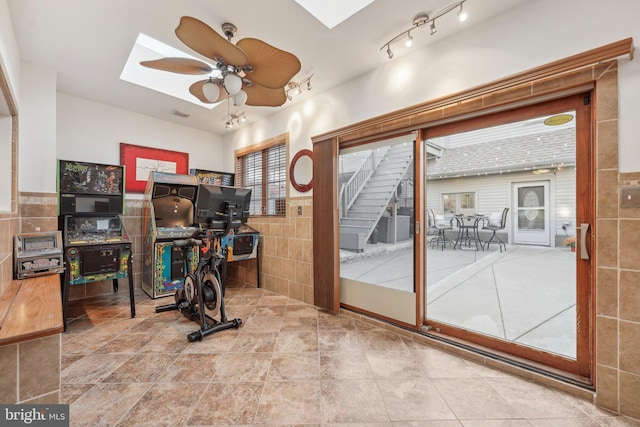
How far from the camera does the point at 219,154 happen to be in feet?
17.8

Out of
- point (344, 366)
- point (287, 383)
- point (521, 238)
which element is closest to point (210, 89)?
point (287, 383)

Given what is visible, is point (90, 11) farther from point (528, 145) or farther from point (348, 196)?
point (528, 145)

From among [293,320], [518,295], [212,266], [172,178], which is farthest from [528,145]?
[172,178]

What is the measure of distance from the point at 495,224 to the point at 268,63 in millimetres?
2677

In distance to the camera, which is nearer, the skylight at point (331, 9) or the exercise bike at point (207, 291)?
the skylight at point (331, 9)

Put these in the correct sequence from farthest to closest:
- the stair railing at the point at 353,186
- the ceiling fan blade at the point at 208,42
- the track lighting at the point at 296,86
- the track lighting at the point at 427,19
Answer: the stair railing at the point at 353,186
the track lighting at the point at 296,86
the track lighting at the point at 427,19
the ceiling fan blade at the point at 208,42

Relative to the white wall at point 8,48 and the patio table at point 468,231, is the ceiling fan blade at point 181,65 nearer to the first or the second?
the white wall at point 8,48

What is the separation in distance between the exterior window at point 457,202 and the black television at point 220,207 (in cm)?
223

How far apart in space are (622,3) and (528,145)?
1.01 meters

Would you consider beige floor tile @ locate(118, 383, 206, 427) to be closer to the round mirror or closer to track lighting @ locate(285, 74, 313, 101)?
the round mirror

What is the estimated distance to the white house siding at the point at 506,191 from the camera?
210 centimetres

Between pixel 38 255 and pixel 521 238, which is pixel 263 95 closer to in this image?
pixel 38 255

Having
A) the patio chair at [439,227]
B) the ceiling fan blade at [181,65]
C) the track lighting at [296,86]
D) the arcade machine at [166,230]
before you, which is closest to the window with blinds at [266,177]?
the track lighting at [296,86]

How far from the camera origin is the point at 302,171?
3.79 metres
